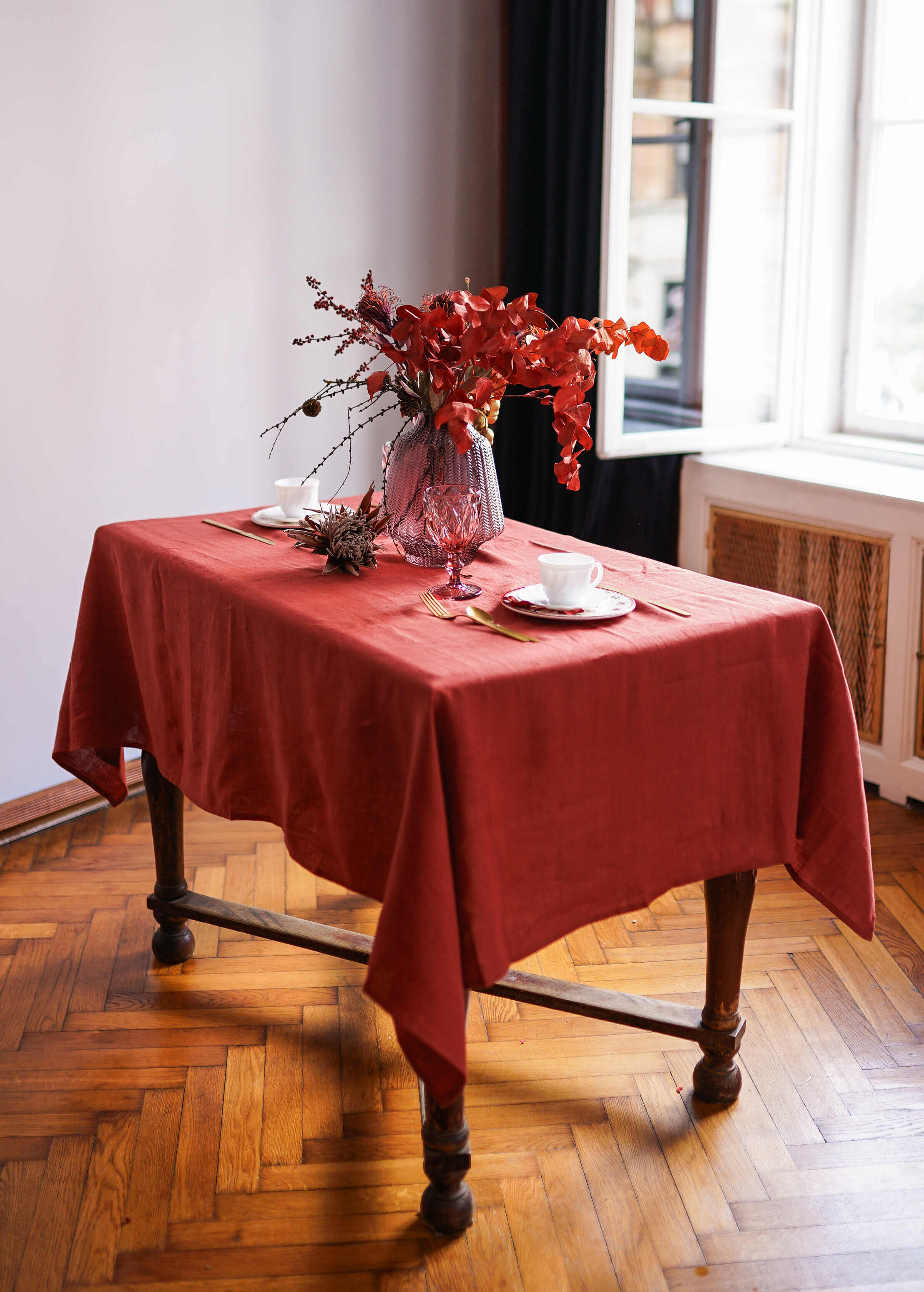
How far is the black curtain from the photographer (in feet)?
10.6

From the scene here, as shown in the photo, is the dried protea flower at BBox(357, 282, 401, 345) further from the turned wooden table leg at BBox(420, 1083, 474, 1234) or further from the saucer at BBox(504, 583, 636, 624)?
the turned wooden table leg at BBox(420, 1083, 474, 1234)

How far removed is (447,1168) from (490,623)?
738 millimetres

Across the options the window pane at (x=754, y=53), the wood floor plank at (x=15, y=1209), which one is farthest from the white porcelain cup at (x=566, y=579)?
the window pane at (x=754, y=53)

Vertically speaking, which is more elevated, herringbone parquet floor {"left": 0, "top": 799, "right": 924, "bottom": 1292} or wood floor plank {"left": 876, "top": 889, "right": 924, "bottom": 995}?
wood floor plank {"left": 876, "top": 889, "right": 924, "bottom": 995}

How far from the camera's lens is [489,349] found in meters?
1.70

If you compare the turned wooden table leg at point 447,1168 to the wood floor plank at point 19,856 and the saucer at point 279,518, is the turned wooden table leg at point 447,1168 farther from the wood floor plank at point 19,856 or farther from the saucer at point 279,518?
the wood floor plank at point 19,856

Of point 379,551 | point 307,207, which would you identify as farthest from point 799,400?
point 379,551

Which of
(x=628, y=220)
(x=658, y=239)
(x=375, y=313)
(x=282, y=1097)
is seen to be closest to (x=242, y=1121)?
(x=282, y=1097)

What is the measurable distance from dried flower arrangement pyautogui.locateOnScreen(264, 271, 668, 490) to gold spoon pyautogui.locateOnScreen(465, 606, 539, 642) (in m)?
0.22

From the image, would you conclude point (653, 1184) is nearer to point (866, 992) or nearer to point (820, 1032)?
point (820, 1032)

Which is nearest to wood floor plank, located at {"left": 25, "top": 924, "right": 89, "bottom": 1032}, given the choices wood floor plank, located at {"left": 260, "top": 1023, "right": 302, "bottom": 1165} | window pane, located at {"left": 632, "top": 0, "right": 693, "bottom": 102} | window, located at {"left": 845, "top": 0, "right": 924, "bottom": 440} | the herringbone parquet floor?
the herringbone parquet floor

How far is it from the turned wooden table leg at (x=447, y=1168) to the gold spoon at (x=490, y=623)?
62cm

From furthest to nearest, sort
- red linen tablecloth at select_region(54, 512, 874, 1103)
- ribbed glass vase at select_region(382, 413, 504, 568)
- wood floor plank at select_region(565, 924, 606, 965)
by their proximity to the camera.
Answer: wood floor plank at select_region(565, 924, 606, 965)
ribbed glass vase at select_region(382, 413, 504, 568)
red linen tablecloth at select_region(54, 512, 874, 1103)

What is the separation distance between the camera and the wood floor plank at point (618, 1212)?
1.61 metres
